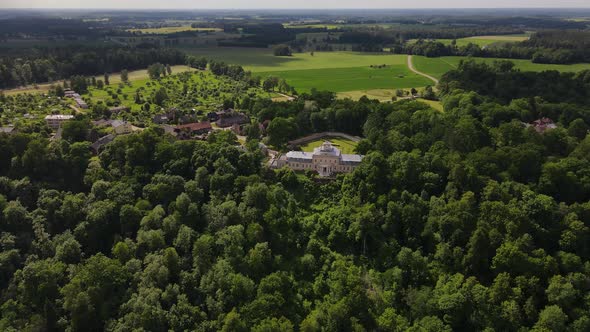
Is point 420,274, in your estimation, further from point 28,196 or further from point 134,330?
point 28,196

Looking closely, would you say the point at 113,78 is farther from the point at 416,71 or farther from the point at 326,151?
the point at 416,71

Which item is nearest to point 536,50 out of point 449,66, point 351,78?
point 449,66

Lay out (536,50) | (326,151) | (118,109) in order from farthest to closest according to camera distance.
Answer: (536,50) → (118,109) → (326,151)

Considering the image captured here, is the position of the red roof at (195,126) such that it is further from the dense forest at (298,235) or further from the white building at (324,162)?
the white building at (324,162)

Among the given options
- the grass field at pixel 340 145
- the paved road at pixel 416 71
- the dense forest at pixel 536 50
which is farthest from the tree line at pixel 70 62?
the dense forest at pixel 536 50

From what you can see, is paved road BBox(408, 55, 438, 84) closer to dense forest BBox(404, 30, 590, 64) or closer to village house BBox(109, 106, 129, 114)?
dense forest BBox(404, 30, 590, 64)

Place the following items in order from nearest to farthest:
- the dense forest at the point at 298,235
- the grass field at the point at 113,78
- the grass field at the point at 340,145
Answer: the dense forest at the point at 298,235 → the grass field at the point at 340,145 → the grass field at the point at 113,78

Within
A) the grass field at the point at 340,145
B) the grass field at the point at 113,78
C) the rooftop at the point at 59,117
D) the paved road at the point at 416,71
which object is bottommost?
the grass field at the point at 340,145
